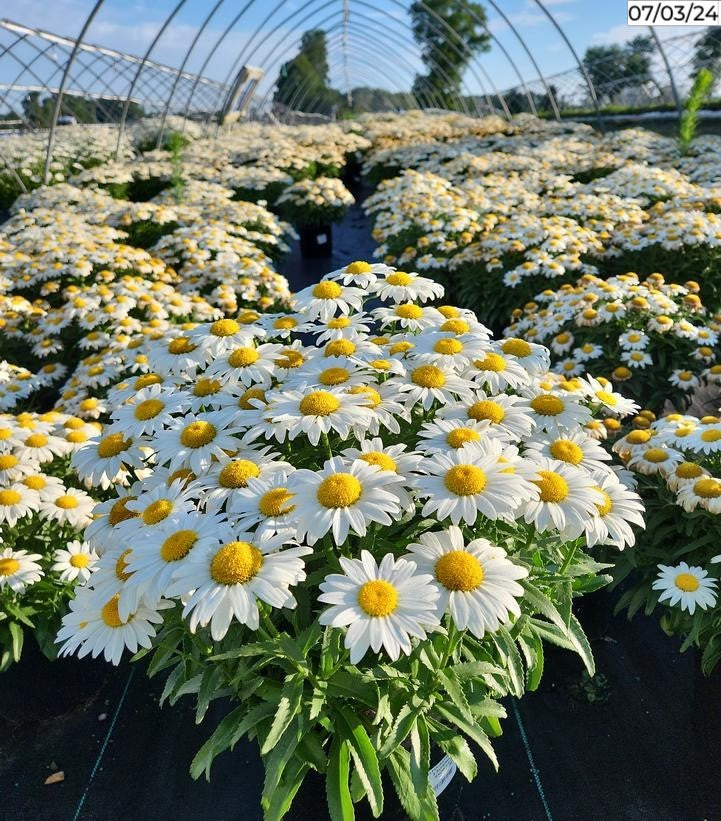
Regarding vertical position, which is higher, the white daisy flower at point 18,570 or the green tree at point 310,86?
the green tree at point 310,86

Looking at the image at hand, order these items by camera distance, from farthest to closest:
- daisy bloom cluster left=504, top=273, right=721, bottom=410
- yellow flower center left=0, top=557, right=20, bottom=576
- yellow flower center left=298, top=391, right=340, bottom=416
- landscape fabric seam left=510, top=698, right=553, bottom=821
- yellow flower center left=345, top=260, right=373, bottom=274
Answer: daisy bloom cluster left=504, top=273, right=721, bottom=410, yellow flower center left=345, top=260, right=373, bottom=274, yellow flower center left=0, top=557, right=20, bottom=576, landscape fabric seam left=510, top=698, right=553, bottom=821, yellow flower center left=298, top=391, right=340, bottom=416

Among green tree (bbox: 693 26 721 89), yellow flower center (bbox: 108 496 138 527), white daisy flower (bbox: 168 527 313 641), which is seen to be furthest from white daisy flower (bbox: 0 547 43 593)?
green tree (bbox: 693 26 721 89)

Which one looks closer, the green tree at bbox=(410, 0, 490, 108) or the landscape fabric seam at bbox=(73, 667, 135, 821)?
the landscape fabric seam at bbox=(73, 667, 135, 821)

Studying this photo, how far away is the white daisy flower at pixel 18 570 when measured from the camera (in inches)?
93.0

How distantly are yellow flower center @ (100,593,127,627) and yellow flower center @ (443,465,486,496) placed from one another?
0.95 meters

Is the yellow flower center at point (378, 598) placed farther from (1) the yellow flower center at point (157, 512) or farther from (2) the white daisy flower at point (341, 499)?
(1) the yellow flower center at point (157, 512)

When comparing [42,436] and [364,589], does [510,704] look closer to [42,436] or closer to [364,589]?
[364,589]

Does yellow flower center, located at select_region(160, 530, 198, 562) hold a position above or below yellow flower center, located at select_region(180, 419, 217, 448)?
below

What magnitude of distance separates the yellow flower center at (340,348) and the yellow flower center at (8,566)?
1629 millimetres

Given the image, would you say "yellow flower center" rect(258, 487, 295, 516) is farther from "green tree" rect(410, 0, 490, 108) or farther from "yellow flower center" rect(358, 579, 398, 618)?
"green tree" rect(410, 0, 490, 108)

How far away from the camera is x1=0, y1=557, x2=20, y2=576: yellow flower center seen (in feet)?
7.81

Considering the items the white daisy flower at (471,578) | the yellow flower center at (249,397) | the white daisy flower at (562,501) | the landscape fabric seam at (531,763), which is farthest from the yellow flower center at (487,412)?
the landscape fabric seam at (531,763)

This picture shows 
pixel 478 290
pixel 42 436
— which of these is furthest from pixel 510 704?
pixel 478 290

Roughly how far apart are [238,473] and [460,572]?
2.22 feet
